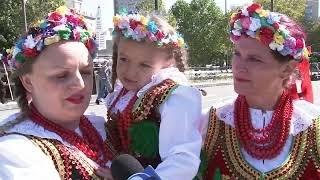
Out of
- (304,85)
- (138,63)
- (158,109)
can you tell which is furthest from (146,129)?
(304,85)

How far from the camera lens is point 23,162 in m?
1.98

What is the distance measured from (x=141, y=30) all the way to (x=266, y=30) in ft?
2.17

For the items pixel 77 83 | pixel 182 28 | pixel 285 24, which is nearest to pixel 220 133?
pixel 285 24

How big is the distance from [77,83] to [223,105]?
1.01m

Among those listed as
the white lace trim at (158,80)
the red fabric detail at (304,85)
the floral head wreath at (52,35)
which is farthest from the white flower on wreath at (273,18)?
the floral head wreath at (52,35)

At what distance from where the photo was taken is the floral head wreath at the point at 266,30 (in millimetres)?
2645

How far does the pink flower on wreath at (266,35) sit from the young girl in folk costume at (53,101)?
2.96 feet

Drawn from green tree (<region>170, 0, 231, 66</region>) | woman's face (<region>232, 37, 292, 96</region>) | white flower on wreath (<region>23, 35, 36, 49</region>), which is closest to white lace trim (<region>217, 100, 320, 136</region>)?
woman's face (<region>232, 37, 292, 96</region>)

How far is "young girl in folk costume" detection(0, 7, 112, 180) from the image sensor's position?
6.86 ft

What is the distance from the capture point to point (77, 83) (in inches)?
85.9

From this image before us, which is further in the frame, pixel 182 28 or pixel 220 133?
pixel 182 28

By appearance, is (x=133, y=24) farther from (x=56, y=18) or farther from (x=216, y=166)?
(x=216, y=166)

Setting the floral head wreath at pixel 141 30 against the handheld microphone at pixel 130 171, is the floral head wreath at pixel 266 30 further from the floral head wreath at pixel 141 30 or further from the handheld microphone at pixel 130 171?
the handheld microphone at pixel 130 171

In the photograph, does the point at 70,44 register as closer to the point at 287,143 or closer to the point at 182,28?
the point at 287,143
